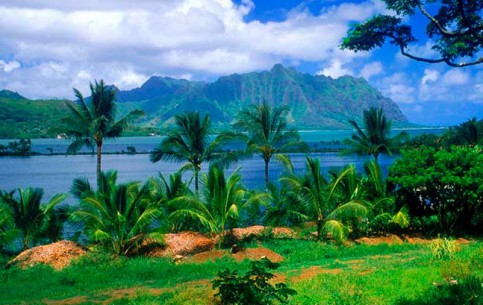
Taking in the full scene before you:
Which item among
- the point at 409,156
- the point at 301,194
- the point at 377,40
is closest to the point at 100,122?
the point at 301,194

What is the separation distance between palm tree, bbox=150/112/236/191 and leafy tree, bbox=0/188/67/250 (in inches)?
235

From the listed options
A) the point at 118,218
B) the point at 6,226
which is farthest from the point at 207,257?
the point at 6,226

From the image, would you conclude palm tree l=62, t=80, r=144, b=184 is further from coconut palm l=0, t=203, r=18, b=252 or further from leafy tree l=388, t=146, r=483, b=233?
leafy tree l=388, t=146, r=483, b=233

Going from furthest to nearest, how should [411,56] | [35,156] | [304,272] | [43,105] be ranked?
[43,105] → [35,156] → [304,272] → [411,56]

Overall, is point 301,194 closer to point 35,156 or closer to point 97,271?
point 97,271

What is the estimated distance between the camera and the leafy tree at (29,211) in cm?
1831

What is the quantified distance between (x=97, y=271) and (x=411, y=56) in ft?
32.2

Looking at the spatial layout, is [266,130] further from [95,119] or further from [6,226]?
[6,226]

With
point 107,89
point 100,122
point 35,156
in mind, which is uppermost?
point 107,89

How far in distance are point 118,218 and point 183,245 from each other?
2.74 m

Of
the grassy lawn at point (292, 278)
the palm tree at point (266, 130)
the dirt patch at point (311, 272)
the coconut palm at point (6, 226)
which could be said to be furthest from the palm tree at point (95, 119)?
the dirt patch at point (311, 272)

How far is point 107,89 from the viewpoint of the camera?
25438mm

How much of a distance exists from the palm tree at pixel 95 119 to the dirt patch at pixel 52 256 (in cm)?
796

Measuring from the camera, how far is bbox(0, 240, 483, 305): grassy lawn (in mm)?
8516
